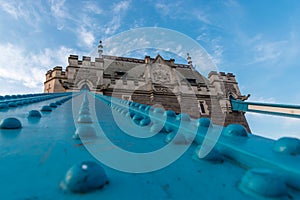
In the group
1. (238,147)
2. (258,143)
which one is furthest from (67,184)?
(258,143)

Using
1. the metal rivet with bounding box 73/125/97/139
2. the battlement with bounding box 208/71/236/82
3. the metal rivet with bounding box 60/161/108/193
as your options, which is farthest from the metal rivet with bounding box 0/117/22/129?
the battlement with bounding box 208/71/236/82

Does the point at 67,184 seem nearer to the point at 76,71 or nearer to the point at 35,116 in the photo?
the point at 35,116

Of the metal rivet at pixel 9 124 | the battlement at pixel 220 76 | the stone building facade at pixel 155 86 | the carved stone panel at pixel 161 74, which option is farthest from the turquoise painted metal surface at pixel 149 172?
the battlement at pixel 220 76

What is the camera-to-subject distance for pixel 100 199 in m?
0.40

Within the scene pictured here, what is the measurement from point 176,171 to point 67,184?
31 cm

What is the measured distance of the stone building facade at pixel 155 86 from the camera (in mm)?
9766

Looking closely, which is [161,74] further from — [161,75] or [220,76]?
[220,76]

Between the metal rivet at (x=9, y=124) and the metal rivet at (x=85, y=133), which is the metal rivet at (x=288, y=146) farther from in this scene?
the metal rivet at (x=9, y=124)

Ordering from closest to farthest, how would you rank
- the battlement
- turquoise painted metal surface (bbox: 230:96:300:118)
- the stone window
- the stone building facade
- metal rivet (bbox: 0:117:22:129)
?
1. metal rivet (bbox: 0:117:22:129)
2. turquoise painted metal surface (bbox: 230:96:300:118)
3. the stone building facade
4. the stone window
5. the battlement

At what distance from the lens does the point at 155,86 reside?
35.1 feet

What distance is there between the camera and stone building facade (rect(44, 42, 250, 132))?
9.77 m

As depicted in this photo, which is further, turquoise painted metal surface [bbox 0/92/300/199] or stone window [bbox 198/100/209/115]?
stone window [bbox 198/100/209/115]

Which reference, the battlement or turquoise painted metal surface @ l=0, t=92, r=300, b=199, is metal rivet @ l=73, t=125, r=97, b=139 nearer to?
turquoise painted metal surface @ l=0, t=92, r=300, b=199

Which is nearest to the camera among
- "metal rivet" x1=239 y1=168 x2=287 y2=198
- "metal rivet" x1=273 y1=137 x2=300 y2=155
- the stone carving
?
"metal rivet" x1=239 y1=168 x2=287 y2=198
